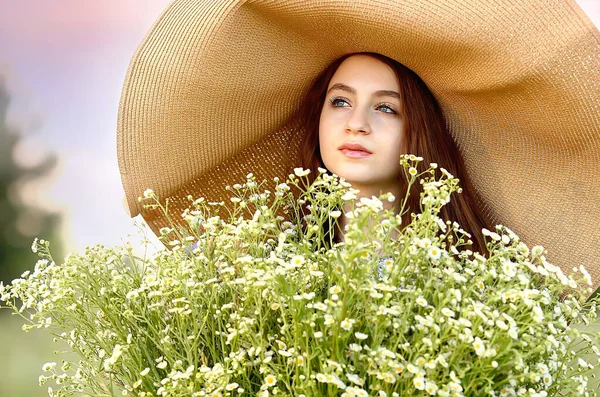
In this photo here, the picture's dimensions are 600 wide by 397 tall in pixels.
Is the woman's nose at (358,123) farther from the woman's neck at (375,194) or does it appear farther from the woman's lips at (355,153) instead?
the woman's neck at (375,194)

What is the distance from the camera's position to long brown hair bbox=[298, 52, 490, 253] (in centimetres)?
217

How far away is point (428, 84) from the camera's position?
219cm

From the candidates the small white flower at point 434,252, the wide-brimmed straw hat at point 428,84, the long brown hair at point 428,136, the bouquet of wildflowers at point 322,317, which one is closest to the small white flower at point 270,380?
the bouquet of wildflowers at point 322,317

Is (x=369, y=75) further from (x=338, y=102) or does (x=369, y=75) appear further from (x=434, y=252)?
(x=434, y=252)

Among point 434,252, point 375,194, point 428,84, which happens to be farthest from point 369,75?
point 434,252

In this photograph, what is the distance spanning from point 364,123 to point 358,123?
22mm

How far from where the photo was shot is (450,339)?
46.4 inches

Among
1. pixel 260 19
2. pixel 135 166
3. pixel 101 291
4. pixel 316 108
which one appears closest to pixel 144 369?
pixel 101 291

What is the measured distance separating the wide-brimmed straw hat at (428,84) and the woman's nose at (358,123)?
7.6 inches

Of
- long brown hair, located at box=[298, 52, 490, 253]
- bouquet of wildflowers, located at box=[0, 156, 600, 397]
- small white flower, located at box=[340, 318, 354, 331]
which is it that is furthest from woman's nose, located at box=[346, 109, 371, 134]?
small white flower, located at box=[340, 318, 354, 331]

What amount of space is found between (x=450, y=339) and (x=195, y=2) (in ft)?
4.17

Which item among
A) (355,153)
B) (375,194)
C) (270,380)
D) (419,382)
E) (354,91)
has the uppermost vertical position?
(354,91)

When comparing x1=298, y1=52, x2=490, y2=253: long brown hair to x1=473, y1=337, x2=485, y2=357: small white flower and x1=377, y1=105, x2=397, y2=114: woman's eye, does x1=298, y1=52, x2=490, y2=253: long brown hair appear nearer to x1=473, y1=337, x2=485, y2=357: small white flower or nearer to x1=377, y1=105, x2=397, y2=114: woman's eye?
x1=377, y1=105, x2=397, y2=114: woman's eye

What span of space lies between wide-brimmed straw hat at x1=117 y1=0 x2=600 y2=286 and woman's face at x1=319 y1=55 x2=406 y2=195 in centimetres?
8
